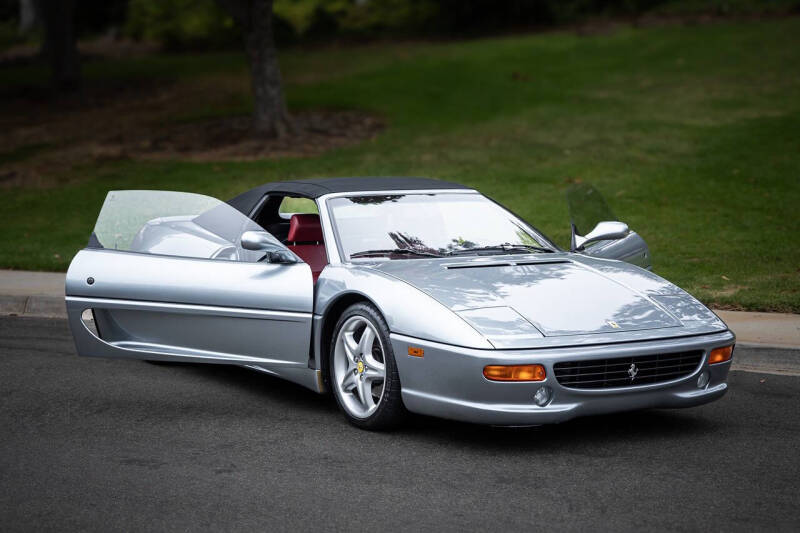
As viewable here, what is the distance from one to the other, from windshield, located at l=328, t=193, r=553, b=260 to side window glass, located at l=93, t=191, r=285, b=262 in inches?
28.4

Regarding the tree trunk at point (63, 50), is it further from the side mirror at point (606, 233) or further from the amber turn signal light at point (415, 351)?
the amber turn signal light at point (415, 351)

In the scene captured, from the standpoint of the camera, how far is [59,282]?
10.2m

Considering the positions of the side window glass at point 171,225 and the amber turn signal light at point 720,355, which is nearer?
the amber turn signal light at point 720,355

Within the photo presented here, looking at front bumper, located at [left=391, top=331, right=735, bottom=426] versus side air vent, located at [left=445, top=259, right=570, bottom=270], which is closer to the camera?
front bumper, located at [left=391, top=331, right=735, bottom=426]

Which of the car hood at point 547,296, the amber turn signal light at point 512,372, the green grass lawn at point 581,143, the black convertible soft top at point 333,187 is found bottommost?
the green grass lawn at point 581,143

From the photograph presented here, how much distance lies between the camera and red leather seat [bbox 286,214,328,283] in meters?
6.79

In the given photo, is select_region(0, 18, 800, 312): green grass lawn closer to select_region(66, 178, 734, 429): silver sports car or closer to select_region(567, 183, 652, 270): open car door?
select_region(567, 183, 652, 270): open car door

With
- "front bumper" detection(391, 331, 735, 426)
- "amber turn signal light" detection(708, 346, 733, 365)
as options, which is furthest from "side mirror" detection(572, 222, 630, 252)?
"front bumper" detection(391, 331, 735, 426)

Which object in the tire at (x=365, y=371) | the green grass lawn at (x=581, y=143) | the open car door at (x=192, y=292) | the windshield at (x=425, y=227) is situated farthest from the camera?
the green grass lawn at (x=581, y=143)

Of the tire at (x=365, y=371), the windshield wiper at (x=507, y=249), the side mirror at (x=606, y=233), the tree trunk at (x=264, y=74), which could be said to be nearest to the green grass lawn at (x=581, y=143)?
the tree trunk at (x=264, y=74)

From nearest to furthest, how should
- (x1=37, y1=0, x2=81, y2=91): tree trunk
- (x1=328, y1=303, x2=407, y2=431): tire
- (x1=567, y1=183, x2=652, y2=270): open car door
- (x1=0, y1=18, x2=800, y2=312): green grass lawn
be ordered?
1. (x1=328, y1=303, x2=407, y2=431): tire
2. (x1=567, y1=183, x2=652, y2=270): open car door
3. (x1=0, y1=18, x2=800, y2=312): green grass lawn
4. (x1=37, y1=0, x2=81, y2=91): tree trunk

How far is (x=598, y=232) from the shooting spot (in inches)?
258

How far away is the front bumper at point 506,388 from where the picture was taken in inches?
191

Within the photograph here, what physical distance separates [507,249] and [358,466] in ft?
6.33
